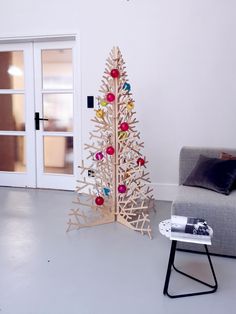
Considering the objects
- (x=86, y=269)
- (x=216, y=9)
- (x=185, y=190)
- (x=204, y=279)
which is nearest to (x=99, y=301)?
(x=86, y=269)

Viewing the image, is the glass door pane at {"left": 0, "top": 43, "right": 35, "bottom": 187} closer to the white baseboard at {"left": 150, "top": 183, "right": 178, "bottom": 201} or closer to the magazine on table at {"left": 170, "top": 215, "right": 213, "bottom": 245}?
the white baseboard at {"left": 150, "top": 183, "right": 178, "bottom": 201}

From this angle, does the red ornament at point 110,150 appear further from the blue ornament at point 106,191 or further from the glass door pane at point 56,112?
the glass door pane at point 56,112

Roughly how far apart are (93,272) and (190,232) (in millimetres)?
770

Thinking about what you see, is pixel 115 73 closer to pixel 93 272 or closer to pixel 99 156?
pixel 99 156

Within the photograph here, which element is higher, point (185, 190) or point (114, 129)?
point (114, 129)

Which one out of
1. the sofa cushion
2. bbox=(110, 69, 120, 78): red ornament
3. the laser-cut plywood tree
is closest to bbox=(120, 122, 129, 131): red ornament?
the laser-cut plywood tree

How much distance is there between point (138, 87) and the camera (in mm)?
3811

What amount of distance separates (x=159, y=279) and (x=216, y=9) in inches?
115

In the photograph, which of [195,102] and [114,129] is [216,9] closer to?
[195,102]

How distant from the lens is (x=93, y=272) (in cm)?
220

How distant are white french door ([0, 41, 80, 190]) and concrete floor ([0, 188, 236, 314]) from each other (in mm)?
1224

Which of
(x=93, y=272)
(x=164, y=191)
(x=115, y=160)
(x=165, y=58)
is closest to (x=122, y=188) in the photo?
(x=115, y=160)

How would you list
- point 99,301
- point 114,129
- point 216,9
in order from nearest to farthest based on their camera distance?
point 99,301 < point 114,129 < point 216,9

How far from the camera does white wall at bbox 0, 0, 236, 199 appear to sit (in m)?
3.55
